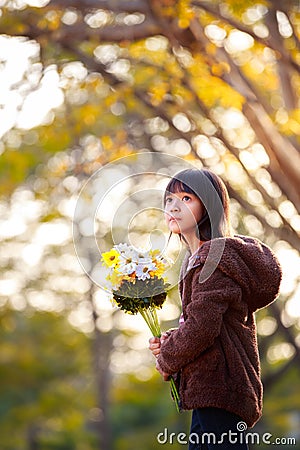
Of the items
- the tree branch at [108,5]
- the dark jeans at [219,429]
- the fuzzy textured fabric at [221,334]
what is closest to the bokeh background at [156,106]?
the tree branch at [108,5]

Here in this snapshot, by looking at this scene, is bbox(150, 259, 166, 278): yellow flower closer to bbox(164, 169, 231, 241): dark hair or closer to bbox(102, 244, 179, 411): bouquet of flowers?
bbox(102, 244, 179, 411): bouquet of flowers

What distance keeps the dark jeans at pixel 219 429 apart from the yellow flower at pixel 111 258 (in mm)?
556

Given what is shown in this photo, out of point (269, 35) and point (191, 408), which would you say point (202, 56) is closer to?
point (269, 35)

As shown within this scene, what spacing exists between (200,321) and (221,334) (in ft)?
0.36

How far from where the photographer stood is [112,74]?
6.55 m

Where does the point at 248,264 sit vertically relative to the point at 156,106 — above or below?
below

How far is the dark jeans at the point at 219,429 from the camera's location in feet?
9.45

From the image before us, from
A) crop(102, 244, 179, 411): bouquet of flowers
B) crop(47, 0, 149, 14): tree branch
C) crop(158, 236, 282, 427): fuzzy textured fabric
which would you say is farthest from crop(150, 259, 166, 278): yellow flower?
crop(47, 0, 149, 14): tree branch

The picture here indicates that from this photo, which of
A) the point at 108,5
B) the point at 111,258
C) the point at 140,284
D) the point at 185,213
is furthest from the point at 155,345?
the point at 108,5

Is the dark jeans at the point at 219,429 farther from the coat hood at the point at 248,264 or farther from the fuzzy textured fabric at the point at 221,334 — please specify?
the coat hood at the point at 248,264

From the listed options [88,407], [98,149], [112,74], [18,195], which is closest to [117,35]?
[112,74]

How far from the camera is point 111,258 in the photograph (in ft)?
10.1

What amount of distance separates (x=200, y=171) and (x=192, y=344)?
0.59 metres

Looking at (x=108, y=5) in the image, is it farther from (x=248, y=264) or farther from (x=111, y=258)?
(x=248, y=264)
